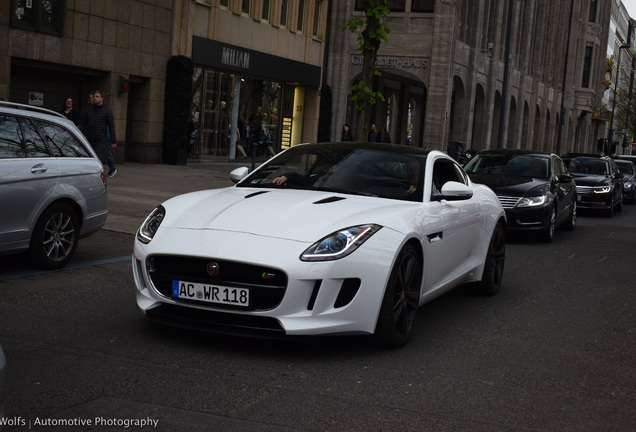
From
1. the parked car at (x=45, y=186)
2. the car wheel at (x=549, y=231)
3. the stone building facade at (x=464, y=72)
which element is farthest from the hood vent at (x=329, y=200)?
the stone building facade at (x=464, y=72)

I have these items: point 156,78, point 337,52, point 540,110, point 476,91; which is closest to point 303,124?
point 337,52

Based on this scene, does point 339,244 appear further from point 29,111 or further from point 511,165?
point 511,165

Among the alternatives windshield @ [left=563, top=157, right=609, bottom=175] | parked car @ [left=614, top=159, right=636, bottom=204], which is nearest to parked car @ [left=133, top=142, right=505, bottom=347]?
windshield @ [left=563, top=157, right=609, bottom=175]

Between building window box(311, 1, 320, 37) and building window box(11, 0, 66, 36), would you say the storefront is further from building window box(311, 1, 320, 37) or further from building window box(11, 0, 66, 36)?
building window box(11, 0, 66, 36)

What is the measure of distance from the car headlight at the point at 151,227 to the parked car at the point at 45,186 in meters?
2.23

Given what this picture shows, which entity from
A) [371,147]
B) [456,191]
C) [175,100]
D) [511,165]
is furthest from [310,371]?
[175,100]

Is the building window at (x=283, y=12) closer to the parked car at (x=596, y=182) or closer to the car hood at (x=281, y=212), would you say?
the parked car at (x=596, y=182)

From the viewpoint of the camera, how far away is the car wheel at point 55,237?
839 centimetres

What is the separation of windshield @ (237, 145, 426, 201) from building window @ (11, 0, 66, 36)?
1534 centimetres

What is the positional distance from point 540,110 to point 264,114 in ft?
123

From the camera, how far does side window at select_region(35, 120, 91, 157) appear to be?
876 centimetres

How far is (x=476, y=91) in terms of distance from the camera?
47812mm

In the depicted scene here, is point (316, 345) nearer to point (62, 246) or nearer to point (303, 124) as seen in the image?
point (62, 246)

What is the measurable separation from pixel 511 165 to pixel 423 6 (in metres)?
25.9
